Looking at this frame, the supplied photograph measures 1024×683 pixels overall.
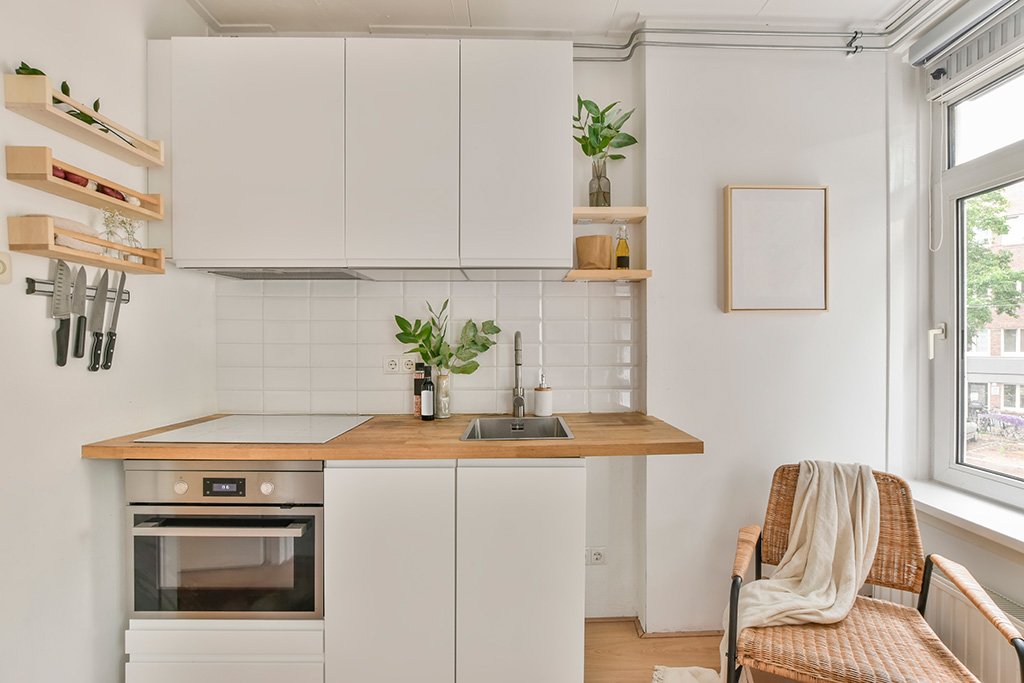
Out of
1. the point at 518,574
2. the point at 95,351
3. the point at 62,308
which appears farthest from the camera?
the point at 518,574

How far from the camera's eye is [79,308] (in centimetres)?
151

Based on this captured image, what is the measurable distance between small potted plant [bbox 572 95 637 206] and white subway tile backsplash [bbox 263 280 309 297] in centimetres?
133

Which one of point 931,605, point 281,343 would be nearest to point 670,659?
point 931,605

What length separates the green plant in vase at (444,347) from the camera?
85.6 inches

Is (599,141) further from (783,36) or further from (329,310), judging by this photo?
(329,310)

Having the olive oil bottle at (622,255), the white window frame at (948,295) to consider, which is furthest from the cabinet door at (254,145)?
the white window frame at (948,295)

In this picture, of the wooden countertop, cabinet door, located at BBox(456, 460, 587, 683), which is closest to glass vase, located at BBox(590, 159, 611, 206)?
the wooden countertop

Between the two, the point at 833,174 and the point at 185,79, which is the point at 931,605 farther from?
the point at 185,79

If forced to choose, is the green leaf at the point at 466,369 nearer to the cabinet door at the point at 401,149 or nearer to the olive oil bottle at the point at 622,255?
the cabinet door at the point at 401,149

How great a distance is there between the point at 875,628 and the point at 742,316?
120cm

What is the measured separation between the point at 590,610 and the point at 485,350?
130 cm

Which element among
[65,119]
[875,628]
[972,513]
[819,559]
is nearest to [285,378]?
[65,119]

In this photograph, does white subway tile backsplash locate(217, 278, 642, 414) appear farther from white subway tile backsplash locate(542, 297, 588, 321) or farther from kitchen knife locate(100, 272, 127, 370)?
kitchen knife locate(100, 272, 127, 370)

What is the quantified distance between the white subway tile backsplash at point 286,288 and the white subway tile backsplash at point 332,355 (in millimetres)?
249
